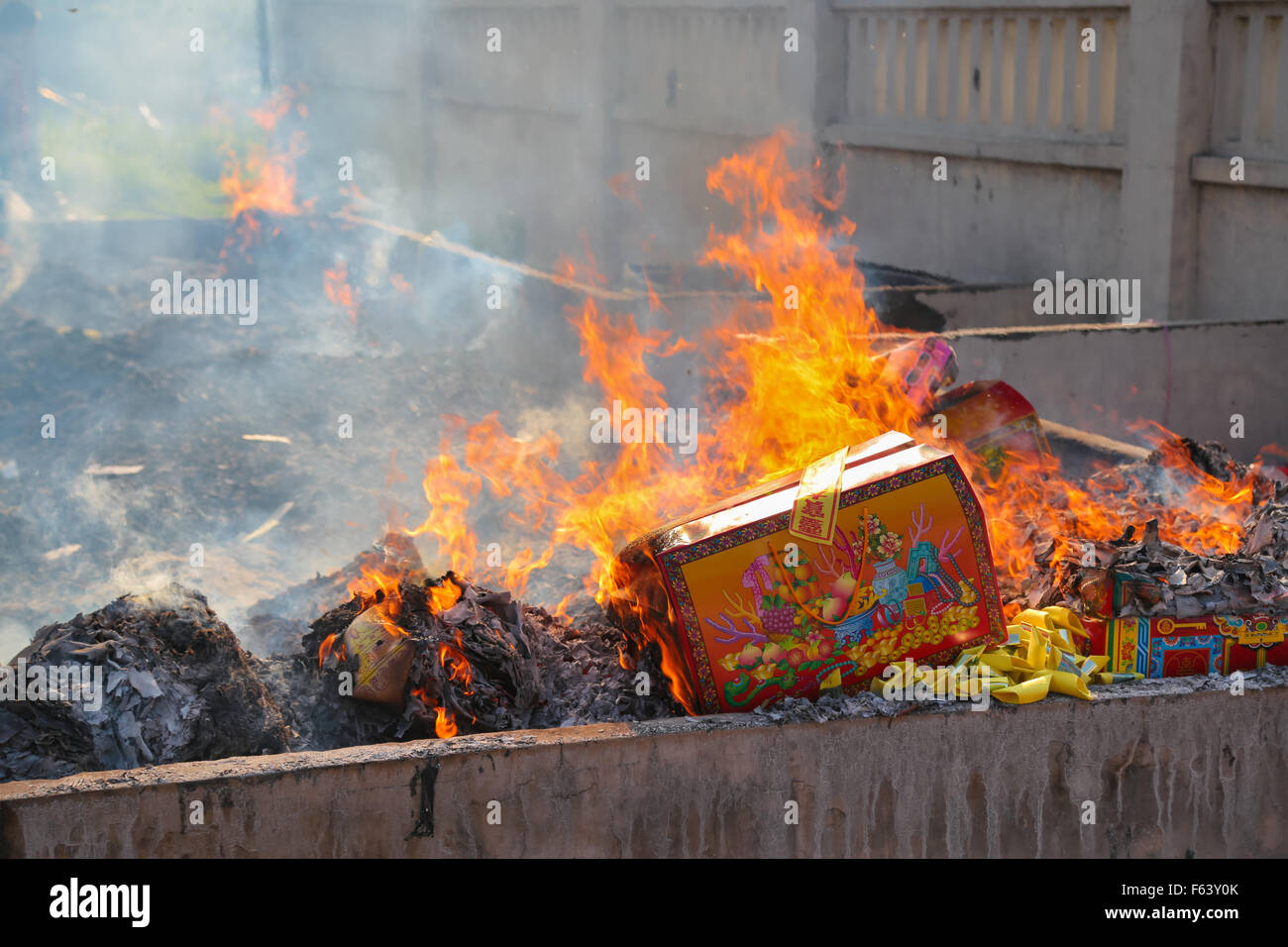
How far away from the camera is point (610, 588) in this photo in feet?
13.5

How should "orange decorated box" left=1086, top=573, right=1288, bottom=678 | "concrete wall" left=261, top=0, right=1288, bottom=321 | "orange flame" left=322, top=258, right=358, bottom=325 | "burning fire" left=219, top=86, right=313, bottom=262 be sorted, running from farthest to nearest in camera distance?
1. "burning fire" left=219, top=86, right=313, bottom=262
2. "orange flame" left=322, top=258, right=358, bottom=325
3. "concrete wall" left=261, top=0, right=1288, bottom=321
4. "orange decorated box" left=1086, top=573, right=1288, bottom=678

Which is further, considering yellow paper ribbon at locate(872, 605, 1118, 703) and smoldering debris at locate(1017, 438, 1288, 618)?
smoldering debris at locate(1017, 438, 1288, 618)

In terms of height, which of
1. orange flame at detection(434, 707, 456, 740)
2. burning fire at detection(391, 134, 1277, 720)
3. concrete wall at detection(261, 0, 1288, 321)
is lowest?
orange flame at detection(434, 707, 456, 740)

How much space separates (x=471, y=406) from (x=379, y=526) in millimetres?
2084

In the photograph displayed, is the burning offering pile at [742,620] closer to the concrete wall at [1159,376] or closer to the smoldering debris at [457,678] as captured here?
the smoldering debris at [457,678]

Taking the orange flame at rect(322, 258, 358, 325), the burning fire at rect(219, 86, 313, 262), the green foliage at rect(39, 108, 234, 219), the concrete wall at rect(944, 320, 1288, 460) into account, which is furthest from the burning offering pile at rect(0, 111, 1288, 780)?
the green foliage at rect(39, 108, 234, 219)

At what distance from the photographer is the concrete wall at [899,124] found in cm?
788

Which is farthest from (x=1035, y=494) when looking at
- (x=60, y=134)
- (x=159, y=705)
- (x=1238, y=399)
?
(x=60, y=134)

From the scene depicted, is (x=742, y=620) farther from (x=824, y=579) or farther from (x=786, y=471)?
(x=786, y=471)

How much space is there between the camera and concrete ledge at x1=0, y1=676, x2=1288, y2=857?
10.4 ft

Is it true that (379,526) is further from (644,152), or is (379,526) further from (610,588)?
(644,152)

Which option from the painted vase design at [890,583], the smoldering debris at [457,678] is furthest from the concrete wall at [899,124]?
the smoldering debris at [457,678]

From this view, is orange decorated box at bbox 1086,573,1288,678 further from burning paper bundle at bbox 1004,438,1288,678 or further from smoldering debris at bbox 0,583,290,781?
smoldering debris at bbox 0,583,290,781

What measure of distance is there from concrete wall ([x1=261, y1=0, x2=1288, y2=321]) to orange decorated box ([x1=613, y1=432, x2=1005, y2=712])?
4.99 metres
